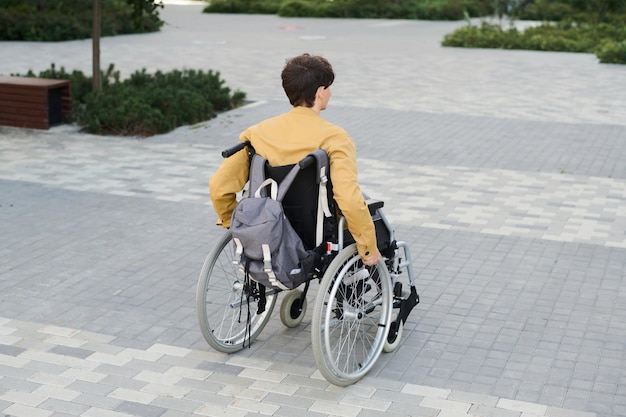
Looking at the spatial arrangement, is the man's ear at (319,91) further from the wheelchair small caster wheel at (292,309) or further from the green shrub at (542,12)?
the green shrub at (542,12)

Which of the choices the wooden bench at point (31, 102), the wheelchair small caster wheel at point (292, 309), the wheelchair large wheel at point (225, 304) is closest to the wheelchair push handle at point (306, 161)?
the wheelchair large wheel at point (225, 304)

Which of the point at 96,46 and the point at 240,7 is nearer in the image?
the point at 96,46

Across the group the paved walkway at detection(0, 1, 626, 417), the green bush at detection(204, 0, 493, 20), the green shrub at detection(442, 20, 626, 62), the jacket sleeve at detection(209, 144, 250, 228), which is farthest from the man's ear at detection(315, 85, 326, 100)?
the green bush at detection(204, 0, 493, 20)

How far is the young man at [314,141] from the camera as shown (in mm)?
4777

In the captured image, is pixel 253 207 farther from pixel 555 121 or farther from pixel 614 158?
pixel 555 121

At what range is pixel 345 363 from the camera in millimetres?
5266

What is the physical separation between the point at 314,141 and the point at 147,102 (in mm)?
7987

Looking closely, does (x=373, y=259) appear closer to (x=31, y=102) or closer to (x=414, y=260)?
(x=414, y=260)

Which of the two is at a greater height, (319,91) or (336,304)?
(319,91)

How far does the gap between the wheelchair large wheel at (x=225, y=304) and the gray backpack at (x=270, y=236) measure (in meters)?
0.30

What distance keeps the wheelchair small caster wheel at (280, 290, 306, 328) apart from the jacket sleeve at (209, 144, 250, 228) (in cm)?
80

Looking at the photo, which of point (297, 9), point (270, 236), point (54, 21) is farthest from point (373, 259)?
point (297, 9)

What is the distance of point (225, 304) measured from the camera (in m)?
6.12

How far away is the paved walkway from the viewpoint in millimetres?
4898
